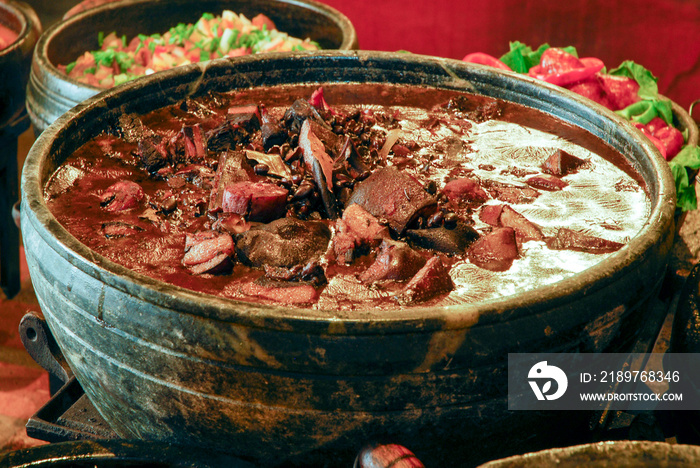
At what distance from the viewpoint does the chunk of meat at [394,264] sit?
153cm

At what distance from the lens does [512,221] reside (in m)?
1.73

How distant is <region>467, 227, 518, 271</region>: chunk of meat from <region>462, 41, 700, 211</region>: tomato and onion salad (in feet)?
5.94

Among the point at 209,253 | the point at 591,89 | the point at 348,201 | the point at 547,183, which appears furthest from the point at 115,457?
the point at 591,89

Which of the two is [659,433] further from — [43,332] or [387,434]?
[43,332]

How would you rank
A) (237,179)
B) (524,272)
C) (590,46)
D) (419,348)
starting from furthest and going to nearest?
(590,46) < (237,179) < (524,272) < (419,348)

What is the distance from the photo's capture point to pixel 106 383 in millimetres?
1448

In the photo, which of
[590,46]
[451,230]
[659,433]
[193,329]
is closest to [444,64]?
[451,230]

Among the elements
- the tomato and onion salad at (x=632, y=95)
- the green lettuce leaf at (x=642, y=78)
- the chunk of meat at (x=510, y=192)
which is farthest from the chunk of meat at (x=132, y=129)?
the green lettuce leaf at (x=642, y=78)

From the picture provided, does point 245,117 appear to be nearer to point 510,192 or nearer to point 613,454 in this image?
point 510,192

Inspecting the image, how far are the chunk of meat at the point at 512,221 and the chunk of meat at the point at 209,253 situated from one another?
26.7 inches

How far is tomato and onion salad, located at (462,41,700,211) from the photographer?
3139mm

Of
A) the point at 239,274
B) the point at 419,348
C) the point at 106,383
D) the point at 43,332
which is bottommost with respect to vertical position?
the point at 43,332

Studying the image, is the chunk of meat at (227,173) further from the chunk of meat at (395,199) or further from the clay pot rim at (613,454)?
the clay pot rim at (613,454)

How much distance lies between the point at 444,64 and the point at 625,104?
1.49 meters
